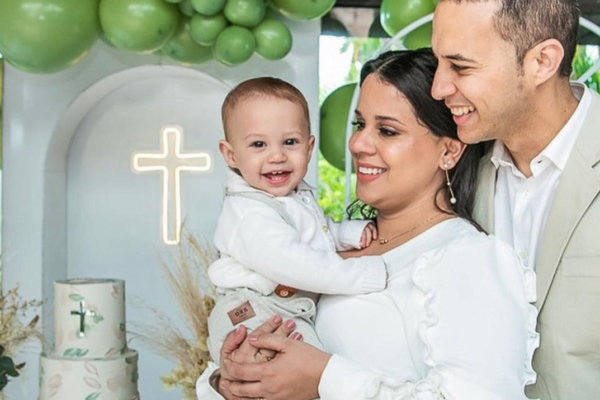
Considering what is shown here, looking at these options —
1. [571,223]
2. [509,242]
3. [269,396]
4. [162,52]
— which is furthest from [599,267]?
[162,52]

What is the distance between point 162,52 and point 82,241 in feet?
3.40

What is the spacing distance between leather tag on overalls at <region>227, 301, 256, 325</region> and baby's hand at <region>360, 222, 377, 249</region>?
0.31m

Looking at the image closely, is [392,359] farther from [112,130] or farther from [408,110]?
[112,130]

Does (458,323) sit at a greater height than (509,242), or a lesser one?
lesser

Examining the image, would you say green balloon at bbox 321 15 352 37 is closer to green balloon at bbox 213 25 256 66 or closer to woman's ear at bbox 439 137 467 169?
green balloon at bbox 213 25 256 66

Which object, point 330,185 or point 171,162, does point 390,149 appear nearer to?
point 171,162

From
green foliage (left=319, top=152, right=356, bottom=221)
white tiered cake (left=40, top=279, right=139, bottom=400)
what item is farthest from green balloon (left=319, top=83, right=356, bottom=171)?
green foliage (left=319, top=152, right=356, bottom=221)

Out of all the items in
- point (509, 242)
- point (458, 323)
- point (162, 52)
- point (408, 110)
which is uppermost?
point (162, 52)

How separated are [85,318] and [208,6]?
1.04 m

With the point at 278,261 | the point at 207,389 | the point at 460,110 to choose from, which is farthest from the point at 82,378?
the point at 460,110

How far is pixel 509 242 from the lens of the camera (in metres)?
1.76

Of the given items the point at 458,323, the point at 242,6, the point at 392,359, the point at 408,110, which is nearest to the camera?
the point at 458,323

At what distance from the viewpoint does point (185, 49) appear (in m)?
2.95

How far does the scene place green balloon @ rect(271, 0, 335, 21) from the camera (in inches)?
111
